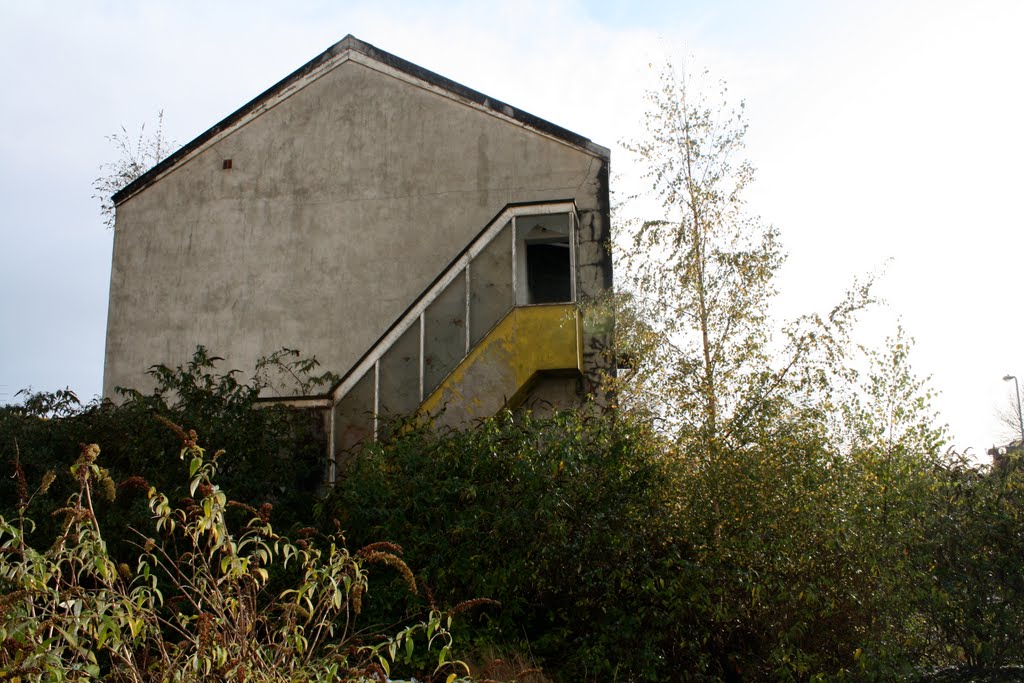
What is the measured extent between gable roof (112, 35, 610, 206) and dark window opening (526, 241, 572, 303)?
219 cm

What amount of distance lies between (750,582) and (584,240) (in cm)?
788

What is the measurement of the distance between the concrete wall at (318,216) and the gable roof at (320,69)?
121 millimetres

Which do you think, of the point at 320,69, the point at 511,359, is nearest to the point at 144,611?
the point at 511,359

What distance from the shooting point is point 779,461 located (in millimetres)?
8859

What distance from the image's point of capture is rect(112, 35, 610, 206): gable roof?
56.2 feet

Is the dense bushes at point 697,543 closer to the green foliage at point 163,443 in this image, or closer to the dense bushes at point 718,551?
the dense bushes at point 718,551

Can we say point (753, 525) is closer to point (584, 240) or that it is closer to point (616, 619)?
point (616, 619)

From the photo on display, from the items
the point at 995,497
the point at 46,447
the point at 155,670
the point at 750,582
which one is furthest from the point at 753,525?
the point at 46,447

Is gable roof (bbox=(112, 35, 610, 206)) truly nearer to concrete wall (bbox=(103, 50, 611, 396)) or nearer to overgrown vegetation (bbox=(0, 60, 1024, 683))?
concrete wall (bbox=(103, 50, 611, 396))

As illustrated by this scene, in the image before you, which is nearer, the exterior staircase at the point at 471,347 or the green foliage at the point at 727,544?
the green foliage at the point at 727,544

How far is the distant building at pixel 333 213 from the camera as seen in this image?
1669 cm

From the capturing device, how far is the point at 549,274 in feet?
55.3

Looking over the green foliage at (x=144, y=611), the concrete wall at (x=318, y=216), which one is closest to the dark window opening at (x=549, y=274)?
the concrete wall at (x=318, y=216)

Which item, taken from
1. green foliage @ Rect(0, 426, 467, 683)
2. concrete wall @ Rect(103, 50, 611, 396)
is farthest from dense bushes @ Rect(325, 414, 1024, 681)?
concrete wall @ Rect(103, 50, 611, 396)
